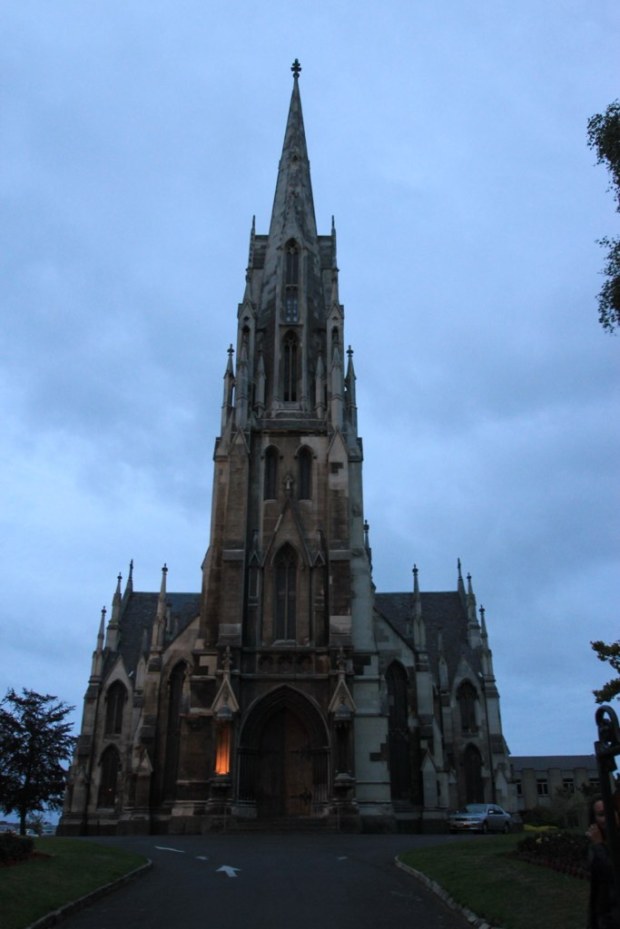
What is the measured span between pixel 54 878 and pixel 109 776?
29432 millimetres

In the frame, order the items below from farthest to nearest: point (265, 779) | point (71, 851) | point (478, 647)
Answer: point (478, 647), point (265, 779), point (71, 851)

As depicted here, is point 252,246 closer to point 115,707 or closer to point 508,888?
point 115,707

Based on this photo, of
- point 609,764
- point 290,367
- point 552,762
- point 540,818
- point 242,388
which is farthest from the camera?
point 552,762

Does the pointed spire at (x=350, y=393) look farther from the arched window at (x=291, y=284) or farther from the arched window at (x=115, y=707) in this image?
the arched window at (x=115, y=707)

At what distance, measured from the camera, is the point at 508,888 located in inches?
505

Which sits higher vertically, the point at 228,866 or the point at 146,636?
the point at 146,636

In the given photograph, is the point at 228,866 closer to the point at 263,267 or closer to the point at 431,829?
the point at 431,829

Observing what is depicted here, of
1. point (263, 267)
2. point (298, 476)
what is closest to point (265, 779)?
point (298, 476)

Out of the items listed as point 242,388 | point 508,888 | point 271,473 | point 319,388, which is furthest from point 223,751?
point 508,888

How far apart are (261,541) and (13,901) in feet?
80.9

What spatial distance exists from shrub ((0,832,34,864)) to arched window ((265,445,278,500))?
21697 mm

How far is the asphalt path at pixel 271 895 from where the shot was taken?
38.3 ft

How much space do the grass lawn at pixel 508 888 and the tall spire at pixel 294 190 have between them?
34536mm

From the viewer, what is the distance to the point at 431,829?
3575 cm
